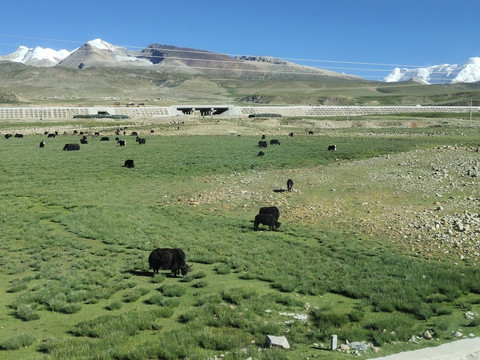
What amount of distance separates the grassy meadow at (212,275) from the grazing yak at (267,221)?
0.48 meters

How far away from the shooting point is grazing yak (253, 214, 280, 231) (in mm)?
22531

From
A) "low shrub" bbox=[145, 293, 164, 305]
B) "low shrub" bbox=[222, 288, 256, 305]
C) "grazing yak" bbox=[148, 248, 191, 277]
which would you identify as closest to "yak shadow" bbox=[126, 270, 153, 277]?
"grazing yak" bbox=[148, 248, 191, 277]

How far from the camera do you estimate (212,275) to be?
15969mm

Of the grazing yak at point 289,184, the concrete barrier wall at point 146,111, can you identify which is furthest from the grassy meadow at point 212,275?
the concrete barrier wall at point 146,111

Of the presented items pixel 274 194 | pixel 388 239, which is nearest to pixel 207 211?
pixel 274 194

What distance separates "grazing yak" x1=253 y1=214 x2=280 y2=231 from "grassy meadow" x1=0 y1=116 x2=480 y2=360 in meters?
0.48

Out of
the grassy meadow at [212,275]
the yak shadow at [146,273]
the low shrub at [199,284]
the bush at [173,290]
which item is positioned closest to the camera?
the grassy meadow at [212,275]

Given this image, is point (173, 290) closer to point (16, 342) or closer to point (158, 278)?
point (158, 278)

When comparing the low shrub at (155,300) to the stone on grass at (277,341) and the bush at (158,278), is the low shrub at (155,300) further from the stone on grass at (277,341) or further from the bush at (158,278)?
the stone on grass at (277,341)

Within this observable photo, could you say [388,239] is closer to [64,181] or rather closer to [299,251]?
[299,251]

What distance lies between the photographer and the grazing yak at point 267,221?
2253 centimetres

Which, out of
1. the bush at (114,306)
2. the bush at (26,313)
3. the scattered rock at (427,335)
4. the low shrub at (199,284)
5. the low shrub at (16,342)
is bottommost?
the low shrub at (199,284)

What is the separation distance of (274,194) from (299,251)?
11948 millimetres

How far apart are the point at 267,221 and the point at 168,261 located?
774cm
